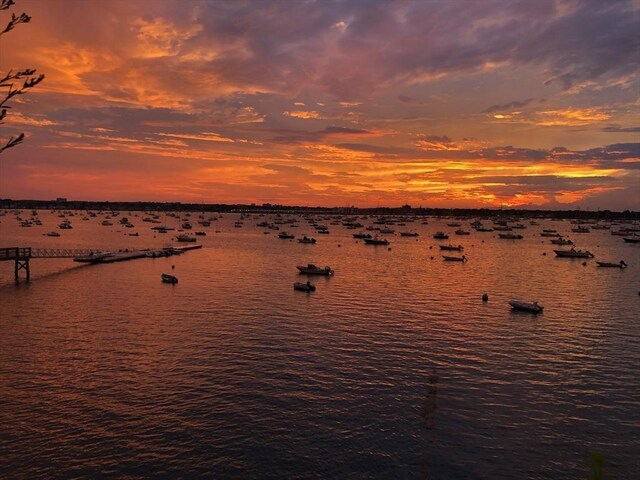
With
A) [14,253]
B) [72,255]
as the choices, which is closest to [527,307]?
[14,253]

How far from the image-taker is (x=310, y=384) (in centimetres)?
3791

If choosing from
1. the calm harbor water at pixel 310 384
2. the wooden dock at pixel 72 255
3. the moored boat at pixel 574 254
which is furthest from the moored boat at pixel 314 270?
the moored boat at pixel 574 254

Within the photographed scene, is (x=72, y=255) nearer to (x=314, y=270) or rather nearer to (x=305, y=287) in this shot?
(x=314, y=270)

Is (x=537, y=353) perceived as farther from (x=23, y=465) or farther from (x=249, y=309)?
(x=23, y=465)

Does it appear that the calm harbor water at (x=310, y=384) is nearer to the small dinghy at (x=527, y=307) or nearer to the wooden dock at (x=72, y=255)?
the small dinghy at (x=527, y=307)

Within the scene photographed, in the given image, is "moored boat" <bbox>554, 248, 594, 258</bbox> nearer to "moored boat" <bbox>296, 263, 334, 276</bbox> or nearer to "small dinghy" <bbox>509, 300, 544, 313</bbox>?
"moored boat" <bbox>296, 263, 334, 276</bbox>

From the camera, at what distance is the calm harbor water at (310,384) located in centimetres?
2753

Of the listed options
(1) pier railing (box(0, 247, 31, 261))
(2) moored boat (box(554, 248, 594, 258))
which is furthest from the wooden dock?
(2) moored boat (box(554, 248, 594, 258))

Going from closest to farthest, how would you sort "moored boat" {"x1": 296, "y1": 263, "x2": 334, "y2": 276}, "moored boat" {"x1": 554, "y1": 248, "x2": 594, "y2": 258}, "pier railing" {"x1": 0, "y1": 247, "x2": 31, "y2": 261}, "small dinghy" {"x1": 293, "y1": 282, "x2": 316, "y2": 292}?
"small dinghy" {"x1": 293, "y1": 282, "x2": 316, "y2": 292} → "pier railing" {"x1": 0, "y1": 247, "x2": 31, "y2": 261} → "moored boat" {"x1": 296, "y1": 263, "x2": 334, "y2": 276} → "moored boat" {"x1": 554, "y1": 248, "x2": 594, "y2": 258}

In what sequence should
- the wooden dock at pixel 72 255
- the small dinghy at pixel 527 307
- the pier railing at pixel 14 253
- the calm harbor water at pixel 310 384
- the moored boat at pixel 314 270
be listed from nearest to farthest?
1. the calm harbor water at pixel 310 384
2. the small dinghy at pixel 527 307
3. the pier railing at pixel 14 253
4. the wooden dock at pixel 72 255
5. the moored boat at pixel 314 270

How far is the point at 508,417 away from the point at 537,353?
1698 cm

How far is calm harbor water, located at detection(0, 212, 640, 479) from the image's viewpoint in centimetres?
2753

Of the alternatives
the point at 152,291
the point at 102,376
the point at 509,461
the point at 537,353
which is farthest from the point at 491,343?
the point at 152,291

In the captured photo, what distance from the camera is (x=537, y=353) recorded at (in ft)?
157
